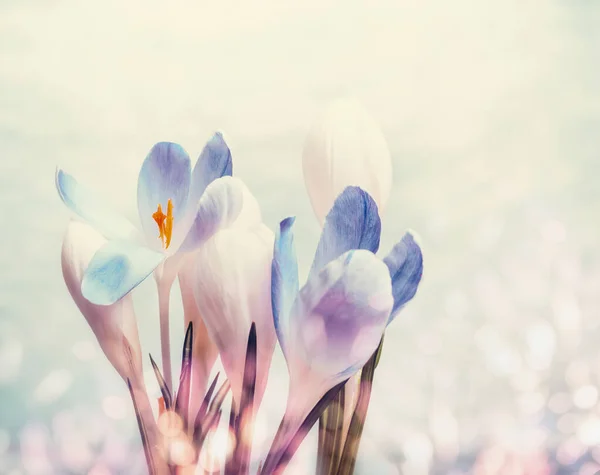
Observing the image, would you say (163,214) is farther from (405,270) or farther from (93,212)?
(405,270)

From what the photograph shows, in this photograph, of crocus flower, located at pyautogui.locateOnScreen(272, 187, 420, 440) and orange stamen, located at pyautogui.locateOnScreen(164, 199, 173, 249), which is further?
orange stamen, located at pyautogui.locateOnScreen(164, 199, 173, 249)

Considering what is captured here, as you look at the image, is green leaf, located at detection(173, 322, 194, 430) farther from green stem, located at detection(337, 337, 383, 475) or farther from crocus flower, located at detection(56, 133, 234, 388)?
green stem, located at detection(337, 337, 383, 475)

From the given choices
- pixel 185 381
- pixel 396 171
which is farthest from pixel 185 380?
pixel 396 171

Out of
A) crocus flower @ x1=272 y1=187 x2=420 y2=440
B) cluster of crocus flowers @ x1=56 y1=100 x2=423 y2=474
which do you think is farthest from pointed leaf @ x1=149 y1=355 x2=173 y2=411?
crocus flower @ x1=272 y1=187 x2=420 y2=440

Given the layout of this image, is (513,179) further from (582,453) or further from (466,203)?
(582,453)

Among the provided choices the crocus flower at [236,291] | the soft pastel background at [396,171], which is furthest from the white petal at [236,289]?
the soft pastel background at [396,171]

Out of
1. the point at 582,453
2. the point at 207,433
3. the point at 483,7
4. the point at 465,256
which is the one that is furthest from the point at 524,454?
the point at 483,7

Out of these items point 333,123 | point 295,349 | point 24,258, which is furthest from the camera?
point 24,258
